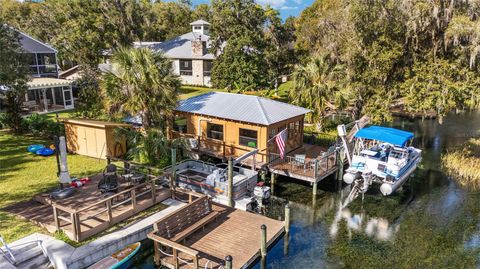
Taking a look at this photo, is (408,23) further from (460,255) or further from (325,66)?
(460,255)

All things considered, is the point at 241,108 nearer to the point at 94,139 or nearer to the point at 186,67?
the point at 94,139

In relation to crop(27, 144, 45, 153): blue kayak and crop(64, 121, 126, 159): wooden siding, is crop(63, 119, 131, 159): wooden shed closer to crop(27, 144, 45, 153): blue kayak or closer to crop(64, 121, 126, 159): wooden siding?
crop(64, 121, 126, 159): wooden siding

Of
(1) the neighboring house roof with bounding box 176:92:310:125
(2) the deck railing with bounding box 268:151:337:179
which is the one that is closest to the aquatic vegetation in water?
(2) the deck railing with bounding box 268:151:337:179

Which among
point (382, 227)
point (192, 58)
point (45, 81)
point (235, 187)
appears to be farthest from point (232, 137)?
point (192, 58)

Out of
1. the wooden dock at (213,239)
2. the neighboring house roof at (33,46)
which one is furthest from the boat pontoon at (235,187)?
the neighboring house roof at (33,46)

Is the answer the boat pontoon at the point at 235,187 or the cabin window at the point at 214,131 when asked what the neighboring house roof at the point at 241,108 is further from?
the boat pontoon at the point at 235,187
